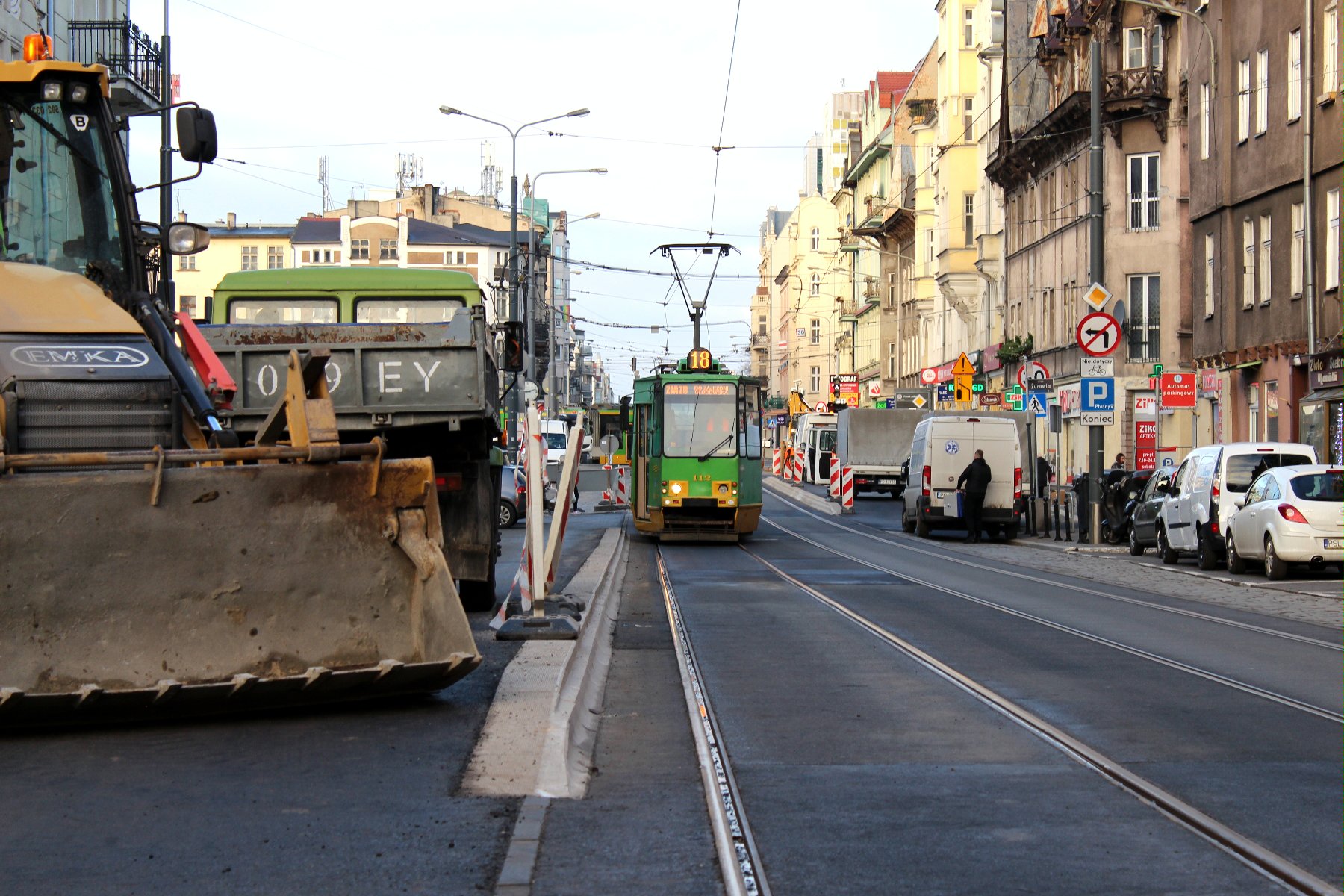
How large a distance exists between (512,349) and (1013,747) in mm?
8178

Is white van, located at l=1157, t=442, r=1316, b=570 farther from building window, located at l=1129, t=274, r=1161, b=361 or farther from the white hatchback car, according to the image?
building window, located at l=1129, t=274, r=1161, b=361

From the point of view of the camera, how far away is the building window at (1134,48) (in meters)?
47.4

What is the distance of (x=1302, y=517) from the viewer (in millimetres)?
20734

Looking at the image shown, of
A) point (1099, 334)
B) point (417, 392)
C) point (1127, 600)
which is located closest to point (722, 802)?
point (417, 392)

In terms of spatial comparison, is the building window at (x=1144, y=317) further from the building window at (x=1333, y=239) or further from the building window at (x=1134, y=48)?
the building window at (x=1333, y=239)

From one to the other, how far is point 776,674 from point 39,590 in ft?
16.3

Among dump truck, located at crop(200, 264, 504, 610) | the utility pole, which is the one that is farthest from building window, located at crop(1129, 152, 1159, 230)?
dump truck, located at crop(200, 264, 504, 610)

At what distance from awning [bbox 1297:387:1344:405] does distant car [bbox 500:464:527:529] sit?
15224 mm

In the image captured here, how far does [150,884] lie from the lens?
5.47 meters

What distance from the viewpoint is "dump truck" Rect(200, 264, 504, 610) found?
12656 millimetres

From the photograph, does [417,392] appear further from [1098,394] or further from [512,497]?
[512,497]

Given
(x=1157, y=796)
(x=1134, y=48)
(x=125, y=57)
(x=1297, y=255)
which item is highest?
(x=1134, y=48)

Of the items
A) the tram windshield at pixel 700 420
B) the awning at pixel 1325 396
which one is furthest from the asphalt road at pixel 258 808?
the awning at pixel 1325 396

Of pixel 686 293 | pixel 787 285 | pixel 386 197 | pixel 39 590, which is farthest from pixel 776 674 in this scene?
pixel 787 285
